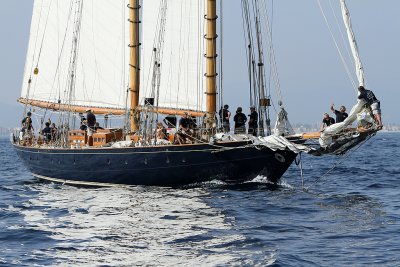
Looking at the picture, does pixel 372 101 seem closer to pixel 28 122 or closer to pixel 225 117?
pixel 225 117

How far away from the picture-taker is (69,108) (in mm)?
38781

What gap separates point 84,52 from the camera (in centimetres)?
4275

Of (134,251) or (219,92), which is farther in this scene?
(219,92)

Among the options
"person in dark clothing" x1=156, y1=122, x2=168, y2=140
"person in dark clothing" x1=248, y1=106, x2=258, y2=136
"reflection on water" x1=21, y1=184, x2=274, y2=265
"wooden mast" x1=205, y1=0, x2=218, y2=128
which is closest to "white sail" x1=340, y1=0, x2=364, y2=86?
"reflection on water" x1=21, y1=184, x2=274, y2=265

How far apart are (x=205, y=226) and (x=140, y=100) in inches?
745

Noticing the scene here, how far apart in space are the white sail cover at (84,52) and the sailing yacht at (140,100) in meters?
0.06

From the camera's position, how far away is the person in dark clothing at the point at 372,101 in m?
27.0

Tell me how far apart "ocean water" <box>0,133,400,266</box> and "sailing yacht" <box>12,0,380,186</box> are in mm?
1238

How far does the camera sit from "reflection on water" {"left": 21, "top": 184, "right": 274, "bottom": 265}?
1799cm

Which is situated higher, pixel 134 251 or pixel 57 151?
pixel 57 151

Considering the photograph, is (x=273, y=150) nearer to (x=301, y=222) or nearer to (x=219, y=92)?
(x=219, y=92)

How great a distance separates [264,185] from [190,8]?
10760mm

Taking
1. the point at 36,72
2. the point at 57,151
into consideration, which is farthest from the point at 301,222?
the point at 36,72

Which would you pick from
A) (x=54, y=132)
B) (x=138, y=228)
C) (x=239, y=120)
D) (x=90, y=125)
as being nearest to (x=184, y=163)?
(x=239, y=120)
